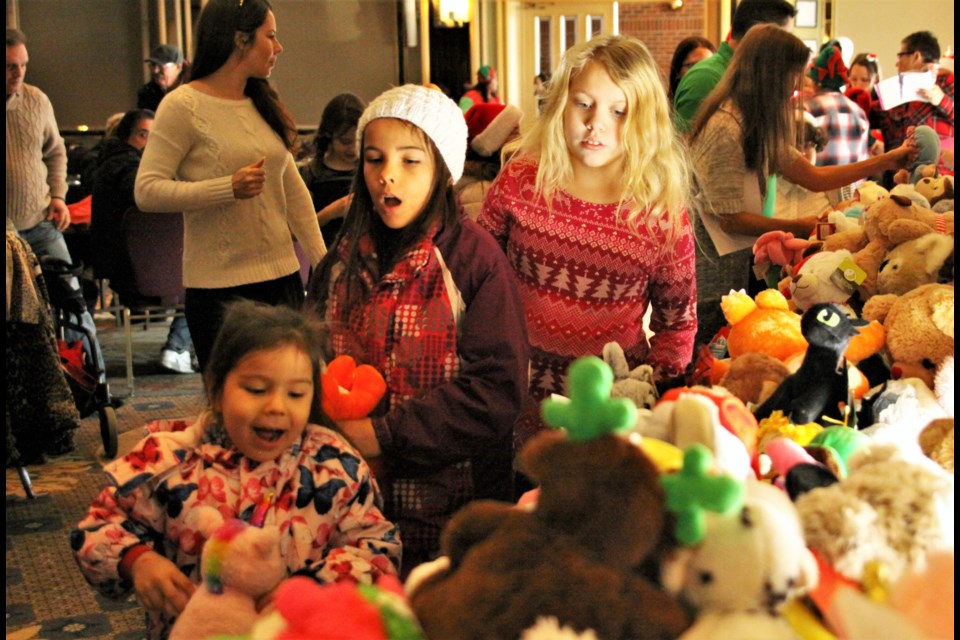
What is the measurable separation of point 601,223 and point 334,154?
7.05 ft

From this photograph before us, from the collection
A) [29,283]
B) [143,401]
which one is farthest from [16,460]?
[143,401]

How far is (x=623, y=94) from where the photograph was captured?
6.41 ft

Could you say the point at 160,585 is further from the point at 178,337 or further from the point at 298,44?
the point at 298,44

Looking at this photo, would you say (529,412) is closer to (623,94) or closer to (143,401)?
(623,94)

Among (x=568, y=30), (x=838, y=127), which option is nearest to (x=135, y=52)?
(x=568, y=30)

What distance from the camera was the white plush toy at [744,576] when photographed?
0.82m

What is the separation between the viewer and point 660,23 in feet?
41.2

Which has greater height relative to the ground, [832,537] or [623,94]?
[623,94]

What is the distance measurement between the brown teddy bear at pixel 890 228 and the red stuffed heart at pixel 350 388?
904 millimetres

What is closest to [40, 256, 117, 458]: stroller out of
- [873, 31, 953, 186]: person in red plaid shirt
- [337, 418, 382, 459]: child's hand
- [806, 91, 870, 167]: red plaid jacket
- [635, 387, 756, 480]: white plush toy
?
[337, 418, 382, 459]: child's hand

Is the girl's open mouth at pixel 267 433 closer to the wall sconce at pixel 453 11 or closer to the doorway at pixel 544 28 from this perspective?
the wall sconce at pixel 453 11

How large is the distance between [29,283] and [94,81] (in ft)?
23.0

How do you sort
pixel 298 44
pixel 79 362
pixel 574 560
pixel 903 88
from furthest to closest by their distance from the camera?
1. pixel 298 44
2. pixel 903 88
3. pixel 79 362
4. pixel 574 560

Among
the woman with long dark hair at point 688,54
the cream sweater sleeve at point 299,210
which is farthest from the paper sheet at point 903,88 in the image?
the cream sweater sleeve at point 299,210
